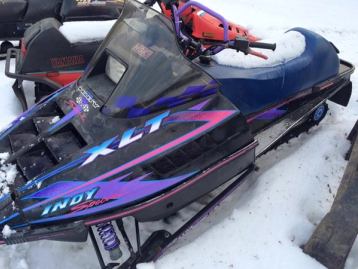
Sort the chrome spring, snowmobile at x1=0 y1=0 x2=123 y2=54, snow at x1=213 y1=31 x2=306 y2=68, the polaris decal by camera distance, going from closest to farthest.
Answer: the polaris decal, the chrome spring, snow at x1=213 y1=31 x2=306 y2=68, snowmobile at x1=0 y1=0 x2=123 y2=54

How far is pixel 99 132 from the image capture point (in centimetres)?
233

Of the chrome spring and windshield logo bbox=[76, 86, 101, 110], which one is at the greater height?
windshield logo bbox=[76, 86, 101, 110]

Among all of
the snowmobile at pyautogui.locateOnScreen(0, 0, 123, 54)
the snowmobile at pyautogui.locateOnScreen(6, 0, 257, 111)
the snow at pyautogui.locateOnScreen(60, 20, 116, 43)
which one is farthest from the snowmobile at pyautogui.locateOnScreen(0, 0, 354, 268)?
the snowmobile at pyautogui.locateOnScreen(0, 0, 123, 54)

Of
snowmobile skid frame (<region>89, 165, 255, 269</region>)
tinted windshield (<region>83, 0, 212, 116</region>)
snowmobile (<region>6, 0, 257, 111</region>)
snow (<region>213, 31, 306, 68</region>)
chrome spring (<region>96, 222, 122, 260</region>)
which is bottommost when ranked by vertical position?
snowmobile skid frame (<region>89, 165, 255, 269</region>)

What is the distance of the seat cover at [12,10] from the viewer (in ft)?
16.5

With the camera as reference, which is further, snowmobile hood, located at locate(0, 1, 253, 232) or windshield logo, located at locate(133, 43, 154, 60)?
windshield logo, located at locate(133, 43, 154, 60)

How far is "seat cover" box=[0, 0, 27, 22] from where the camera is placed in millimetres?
5043

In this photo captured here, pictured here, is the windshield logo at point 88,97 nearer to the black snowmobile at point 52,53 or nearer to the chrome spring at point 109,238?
the chrome spring at point 109,238

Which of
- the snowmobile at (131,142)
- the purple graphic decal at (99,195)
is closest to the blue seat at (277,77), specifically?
the snowmobile at (131,142)

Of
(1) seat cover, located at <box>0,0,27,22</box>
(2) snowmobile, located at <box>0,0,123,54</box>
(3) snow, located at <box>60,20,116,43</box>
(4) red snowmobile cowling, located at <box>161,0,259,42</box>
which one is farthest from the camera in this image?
(1) seat cover, located at <box>0,0,27,22</box>

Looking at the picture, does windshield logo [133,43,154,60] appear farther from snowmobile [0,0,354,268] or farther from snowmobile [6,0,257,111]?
snowmobile [6,0,257,111]

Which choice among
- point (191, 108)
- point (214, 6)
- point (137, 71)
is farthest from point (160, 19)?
point (214, 6)

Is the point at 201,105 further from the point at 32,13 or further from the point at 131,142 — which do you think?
the point at 32,13

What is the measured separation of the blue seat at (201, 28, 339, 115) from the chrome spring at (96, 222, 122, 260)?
110cm
